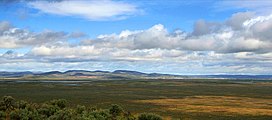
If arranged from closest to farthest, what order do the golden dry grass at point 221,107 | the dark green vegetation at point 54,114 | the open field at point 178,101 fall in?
the dark green vegetation at point 54,114, the open field at point 178,101, the golden dry grass at point 221,107

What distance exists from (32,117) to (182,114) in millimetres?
29319

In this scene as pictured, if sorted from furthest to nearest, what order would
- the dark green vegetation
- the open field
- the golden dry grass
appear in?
the golden dry grass < the open field < the dark green vegetation

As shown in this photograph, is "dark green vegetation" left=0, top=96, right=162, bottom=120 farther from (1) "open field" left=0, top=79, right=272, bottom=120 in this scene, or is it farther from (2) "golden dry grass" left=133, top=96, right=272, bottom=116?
(2) "golden dry grass" left=133, top=96, right=272, bottom=116

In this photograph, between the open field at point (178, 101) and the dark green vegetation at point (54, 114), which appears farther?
the open field at point (178, 101)

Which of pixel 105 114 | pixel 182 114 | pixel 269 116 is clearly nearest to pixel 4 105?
pixel 105 114

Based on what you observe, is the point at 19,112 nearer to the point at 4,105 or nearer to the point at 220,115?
the point at 4,105

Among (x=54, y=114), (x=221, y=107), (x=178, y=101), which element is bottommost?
(x=221, y=107)

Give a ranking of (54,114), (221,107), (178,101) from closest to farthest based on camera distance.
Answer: (54,114) → (221,107) → (178,101)

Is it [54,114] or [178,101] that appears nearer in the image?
[54,114]

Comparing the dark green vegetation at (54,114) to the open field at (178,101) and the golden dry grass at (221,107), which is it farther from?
the golden dry grass at (221,107)

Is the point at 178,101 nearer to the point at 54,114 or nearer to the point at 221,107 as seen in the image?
the point at 221,107

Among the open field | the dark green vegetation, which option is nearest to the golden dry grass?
the open field

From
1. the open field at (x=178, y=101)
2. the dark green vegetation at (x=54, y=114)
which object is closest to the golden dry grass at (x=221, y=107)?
the open field at (x=178, y=101)

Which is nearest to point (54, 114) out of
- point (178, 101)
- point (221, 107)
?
point (221, 107)
